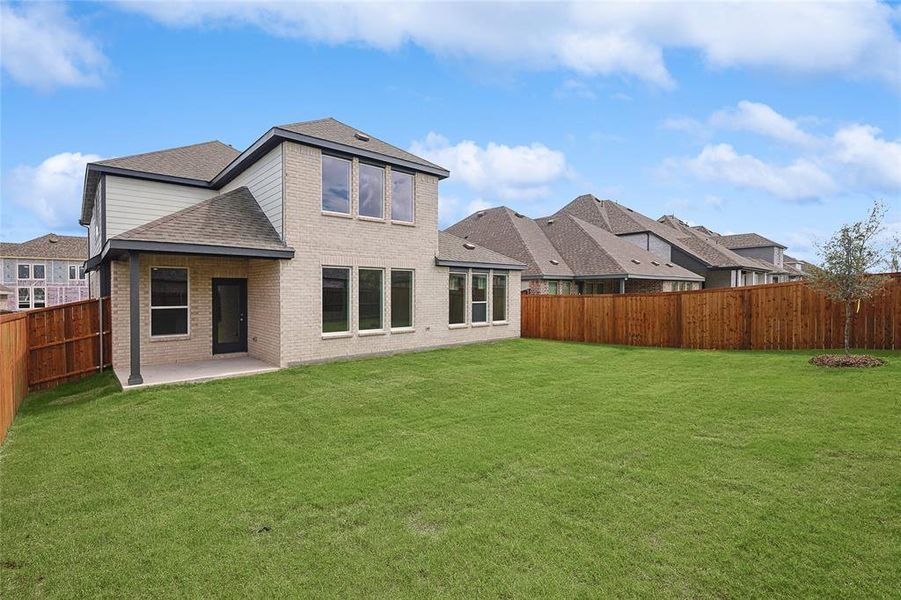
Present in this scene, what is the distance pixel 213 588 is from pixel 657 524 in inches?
131

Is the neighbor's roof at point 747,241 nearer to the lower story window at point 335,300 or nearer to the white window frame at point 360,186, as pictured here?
the white window frame at point 360,186

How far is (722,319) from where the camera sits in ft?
47.1

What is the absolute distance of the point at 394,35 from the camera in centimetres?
1223

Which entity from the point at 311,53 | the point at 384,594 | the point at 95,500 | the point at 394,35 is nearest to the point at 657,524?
the point at 384,594

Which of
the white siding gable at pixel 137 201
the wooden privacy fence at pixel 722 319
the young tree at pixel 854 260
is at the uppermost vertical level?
the white siding gable at pixel 137 201

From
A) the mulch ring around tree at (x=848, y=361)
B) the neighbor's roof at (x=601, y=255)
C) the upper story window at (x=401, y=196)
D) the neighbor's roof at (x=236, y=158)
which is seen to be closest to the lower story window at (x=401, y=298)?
the upper story window at (x=401, y=196)

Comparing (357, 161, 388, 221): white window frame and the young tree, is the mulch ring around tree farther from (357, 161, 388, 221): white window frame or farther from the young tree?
(357, 161, 388, 221): white window frame

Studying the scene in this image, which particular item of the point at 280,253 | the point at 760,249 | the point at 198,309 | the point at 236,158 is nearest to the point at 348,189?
the point at 280,253

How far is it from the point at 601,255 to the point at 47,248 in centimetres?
5795

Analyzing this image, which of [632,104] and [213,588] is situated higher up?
[632,104]

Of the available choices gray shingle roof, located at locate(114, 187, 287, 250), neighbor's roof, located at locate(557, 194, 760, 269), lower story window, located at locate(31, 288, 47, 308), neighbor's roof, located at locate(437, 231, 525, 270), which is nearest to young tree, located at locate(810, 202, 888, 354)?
neighbor's roof, located at locate(437, 231, 525, 270)

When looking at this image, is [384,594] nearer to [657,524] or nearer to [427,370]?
[657,524]

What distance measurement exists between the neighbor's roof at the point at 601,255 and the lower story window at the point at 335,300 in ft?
49.1

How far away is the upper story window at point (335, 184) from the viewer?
12.0m
